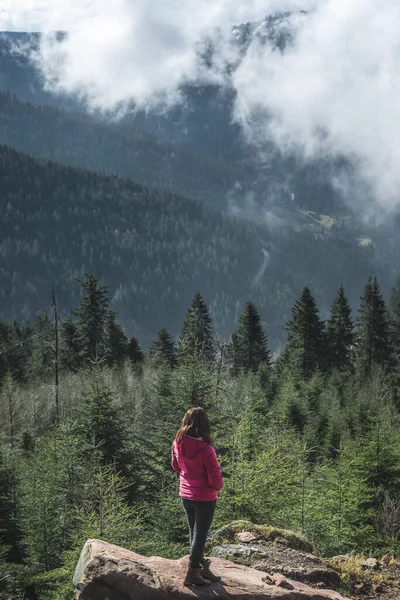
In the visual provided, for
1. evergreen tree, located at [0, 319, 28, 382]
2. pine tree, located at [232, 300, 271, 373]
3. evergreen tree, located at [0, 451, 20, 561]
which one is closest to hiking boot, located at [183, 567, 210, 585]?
evergreen tree, located at [0, 451, 20, 561]

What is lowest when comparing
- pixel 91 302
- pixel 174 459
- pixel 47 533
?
pixel 47 533

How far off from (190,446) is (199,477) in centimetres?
52

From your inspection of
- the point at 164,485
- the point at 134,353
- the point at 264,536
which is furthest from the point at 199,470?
the point at 134,353

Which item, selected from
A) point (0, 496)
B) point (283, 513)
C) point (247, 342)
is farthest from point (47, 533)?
point (247, 342)

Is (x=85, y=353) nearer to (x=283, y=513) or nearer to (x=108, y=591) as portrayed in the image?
(x=283, y=513)

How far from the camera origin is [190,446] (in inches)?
319

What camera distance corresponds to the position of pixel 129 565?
8.17m

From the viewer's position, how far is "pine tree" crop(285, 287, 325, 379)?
62.3 meters

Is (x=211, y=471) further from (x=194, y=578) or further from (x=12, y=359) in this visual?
(x=12, y=359)

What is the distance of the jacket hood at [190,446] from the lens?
8.08 meters

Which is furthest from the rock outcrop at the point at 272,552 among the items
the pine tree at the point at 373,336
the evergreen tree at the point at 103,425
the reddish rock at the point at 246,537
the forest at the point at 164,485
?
the pine tree at the point at 373,336

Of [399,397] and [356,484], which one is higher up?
[399,397]

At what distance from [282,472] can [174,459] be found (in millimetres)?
10503

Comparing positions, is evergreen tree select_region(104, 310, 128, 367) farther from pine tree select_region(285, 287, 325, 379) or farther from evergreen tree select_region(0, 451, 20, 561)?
evergreen tree select_region(0, 451, 20, 561)
